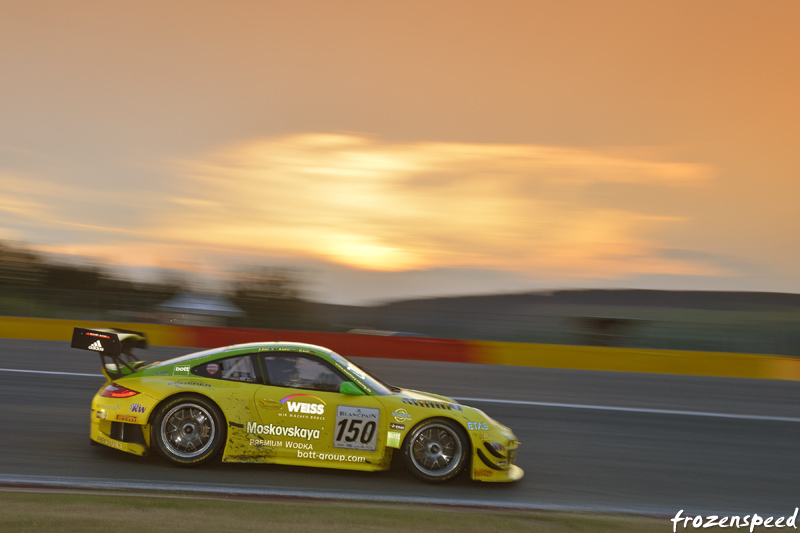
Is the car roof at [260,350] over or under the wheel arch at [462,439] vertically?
over

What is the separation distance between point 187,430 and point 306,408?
107 centimetres

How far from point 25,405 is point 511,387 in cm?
743

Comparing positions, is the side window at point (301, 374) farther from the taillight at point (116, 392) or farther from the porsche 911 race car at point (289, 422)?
the taillight at point (116, 392)

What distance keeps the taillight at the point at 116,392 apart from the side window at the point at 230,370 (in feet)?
1.89

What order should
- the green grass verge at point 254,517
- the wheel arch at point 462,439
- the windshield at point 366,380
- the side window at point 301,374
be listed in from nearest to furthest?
the green grass verge at point 254,517 → the wheel arch at point 462,439 → the side window at point 301,374 → the windshield at point 366,380

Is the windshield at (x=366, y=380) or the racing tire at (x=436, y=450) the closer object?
the racing tire at (x=436, y=450)

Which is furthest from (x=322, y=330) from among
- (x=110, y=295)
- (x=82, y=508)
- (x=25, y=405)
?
(x=82, y=508)

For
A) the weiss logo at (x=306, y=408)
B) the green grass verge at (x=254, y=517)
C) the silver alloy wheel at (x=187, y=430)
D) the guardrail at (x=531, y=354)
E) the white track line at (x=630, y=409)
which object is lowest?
the green grass verge at (x=254, y=517)

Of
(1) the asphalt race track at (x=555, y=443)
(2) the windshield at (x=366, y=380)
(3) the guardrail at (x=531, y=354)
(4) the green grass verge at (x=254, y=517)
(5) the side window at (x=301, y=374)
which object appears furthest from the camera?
(3) the guardrail at (x=531, y=354)

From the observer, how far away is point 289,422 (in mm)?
6445

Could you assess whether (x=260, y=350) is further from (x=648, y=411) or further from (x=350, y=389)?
(x=648, y=411)

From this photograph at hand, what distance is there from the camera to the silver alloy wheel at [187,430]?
6.46 meters

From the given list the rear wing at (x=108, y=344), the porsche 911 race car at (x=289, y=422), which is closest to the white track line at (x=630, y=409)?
the porsche 911 race car at (x=289, y=422)

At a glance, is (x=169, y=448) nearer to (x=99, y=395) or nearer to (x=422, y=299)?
(x=99, y=395)
